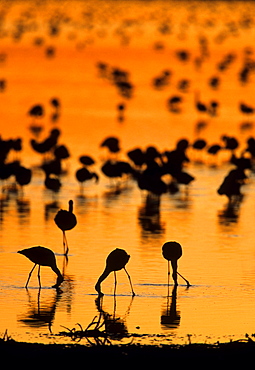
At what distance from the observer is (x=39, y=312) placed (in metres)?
12.3

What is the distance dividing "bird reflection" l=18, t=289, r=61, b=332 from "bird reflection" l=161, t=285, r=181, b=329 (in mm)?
1207

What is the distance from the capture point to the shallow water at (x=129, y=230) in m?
12.1

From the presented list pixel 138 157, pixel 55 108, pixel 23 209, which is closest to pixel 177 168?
pixel 138 157

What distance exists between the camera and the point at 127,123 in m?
37.5

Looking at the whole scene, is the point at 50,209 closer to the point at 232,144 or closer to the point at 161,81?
the point at 232,144

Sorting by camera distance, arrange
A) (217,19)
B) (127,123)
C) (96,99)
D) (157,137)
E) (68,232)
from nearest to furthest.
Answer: (68,232) < (157,137) < (127,123) < (96,99) < (217,19)

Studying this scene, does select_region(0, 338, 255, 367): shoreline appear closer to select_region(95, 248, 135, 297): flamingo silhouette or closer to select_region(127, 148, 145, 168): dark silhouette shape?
select_region(95, 248, 135, 297): flamingo silhouette

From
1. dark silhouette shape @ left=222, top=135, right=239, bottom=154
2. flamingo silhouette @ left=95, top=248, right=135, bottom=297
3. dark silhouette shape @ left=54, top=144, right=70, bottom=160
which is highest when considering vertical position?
dark silhouette shape @ left=222, top=135, right=239, bottom=154

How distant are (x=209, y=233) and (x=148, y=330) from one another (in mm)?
6979

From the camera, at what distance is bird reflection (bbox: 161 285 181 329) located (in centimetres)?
1175

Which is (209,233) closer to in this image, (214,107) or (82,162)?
(82,162)

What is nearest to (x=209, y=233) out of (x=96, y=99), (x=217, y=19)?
(x=96, y=99)

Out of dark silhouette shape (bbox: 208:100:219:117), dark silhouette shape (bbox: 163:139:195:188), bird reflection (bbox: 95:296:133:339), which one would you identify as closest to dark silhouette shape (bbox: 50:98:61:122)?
dark silhouette shape (bbox: 208:100:219:117)

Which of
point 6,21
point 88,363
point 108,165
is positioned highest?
point 6,21
